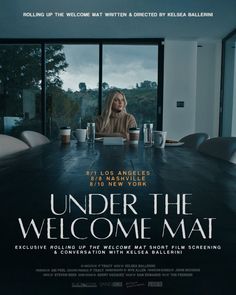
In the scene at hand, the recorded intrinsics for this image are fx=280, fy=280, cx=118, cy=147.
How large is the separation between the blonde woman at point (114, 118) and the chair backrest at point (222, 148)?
88 centimetres

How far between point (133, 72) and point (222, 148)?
3601mm

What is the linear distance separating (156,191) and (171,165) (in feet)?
1.13

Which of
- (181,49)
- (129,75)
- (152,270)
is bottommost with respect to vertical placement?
(152,270)

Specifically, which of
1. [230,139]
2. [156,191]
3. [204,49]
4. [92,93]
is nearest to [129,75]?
[92,93]

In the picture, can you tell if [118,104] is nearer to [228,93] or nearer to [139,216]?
[139,216]

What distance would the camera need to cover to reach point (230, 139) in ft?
3.99

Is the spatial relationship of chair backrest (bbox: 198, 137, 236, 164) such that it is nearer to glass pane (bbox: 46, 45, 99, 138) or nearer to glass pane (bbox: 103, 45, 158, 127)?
glass pane (bbox: 103, 45, 158, 127)

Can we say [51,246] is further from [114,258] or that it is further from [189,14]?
[189,14]

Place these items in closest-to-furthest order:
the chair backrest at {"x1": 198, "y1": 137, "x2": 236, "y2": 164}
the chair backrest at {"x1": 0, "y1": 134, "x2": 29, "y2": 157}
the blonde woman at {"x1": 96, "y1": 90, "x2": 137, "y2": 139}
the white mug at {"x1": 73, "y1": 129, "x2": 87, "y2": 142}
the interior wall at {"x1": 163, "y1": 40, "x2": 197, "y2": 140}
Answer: the chair backrest at {"x1": 198, "y1": 137, "x2": 236, "y2": 164} → the chair backrest at {"x1": 0, "y1": 134, "x2": 29, "y2": 157} → the white mug at {"x1": 73, "y1": 129, "x2": 87, "y2": 142} → the blonde woman at {"x1": 96, "y1": 90, "x2": 137, "y2": 139} → the interior wall at {"x1": 163, "y1": 40, "x2": 197, "y2": 140}

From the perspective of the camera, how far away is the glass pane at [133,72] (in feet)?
14.8

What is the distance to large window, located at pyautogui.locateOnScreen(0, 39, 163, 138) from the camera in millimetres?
4512

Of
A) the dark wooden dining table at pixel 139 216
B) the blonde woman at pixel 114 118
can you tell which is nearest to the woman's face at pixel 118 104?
the blonde woman at pixel 114 118

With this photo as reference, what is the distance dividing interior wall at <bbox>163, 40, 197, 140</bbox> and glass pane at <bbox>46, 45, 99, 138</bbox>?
116 centimetres

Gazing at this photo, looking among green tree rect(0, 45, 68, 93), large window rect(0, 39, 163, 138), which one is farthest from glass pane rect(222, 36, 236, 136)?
green tree rect(0, 45, 68, 93)
